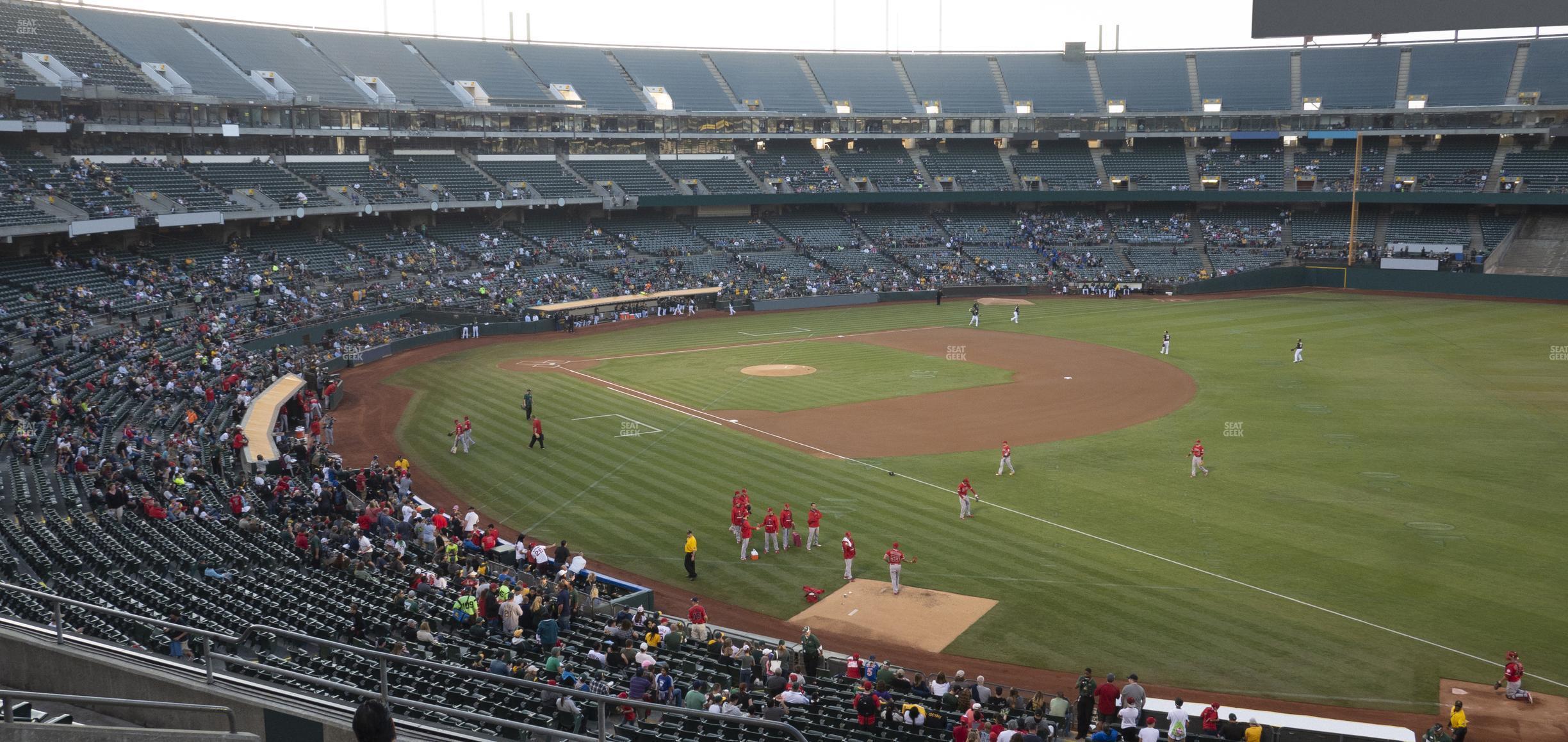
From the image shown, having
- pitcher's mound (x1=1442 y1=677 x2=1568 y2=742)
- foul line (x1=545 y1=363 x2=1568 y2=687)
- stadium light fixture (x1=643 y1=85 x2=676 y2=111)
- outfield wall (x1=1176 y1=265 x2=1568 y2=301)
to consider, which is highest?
stadium light fixture (x1=643 y1=85 x2=676 y2=111)

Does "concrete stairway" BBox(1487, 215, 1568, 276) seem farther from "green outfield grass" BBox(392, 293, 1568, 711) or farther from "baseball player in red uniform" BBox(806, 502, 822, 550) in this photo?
"baseball player in red uniform" BBox(806, 502, 822, 550)

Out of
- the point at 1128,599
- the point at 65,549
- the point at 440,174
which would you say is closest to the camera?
the point at 65,549

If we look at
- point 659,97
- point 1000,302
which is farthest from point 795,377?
point 659,97

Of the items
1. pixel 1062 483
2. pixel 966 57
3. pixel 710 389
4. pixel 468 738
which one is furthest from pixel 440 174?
pixel 468 738

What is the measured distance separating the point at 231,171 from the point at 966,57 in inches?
2341

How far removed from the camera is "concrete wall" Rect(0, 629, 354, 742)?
9805mm

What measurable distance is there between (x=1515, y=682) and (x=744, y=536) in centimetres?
1454

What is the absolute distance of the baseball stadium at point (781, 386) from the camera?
53.0 feet

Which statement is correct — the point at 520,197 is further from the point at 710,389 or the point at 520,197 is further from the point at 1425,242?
the point at 1425,242

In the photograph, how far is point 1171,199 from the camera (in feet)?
265

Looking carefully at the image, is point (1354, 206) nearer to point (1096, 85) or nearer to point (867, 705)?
point (1096, 85)

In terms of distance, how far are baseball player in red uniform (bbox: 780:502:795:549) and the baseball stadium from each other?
0.69 m

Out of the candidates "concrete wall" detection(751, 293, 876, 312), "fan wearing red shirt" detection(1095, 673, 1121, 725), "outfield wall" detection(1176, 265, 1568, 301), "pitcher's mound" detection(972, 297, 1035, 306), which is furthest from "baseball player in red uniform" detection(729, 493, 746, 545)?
"outfield wall" detection(1176, 265, 1568, 301)

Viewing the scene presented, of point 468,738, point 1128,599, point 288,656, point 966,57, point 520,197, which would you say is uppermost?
point 966,57
